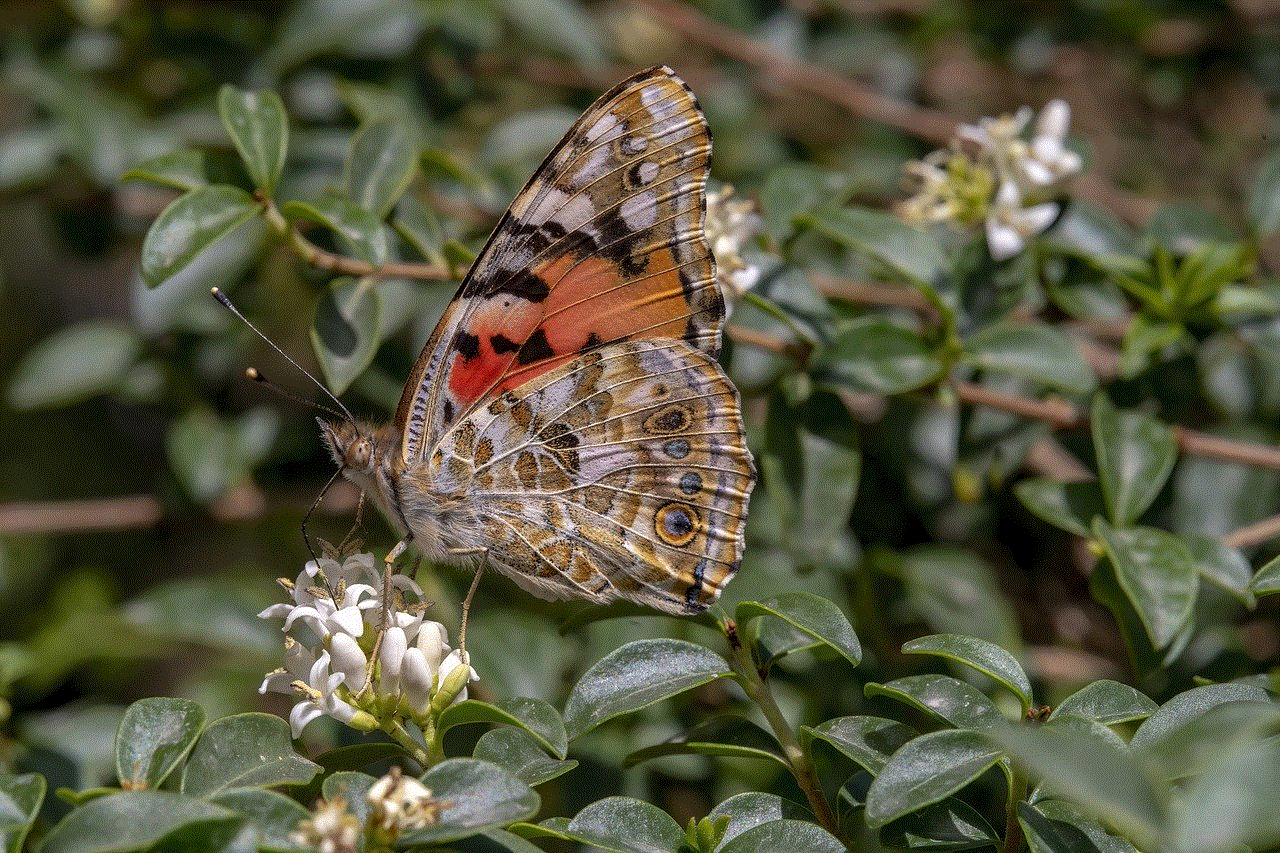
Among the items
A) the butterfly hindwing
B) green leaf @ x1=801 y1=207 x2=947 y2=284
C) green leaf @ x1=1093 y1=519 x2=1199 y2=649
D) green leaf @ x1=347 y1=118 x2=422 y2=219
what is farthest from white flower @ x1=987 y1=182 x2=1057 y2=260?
green leaf @ x1=347 y1=118 x2=422 y2=219

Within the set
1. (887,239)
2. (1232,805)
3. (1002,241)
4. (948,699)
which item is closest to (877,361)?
(887,239)

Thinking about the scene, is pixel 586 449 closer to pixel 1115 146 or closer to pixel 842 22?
pixel 842 22

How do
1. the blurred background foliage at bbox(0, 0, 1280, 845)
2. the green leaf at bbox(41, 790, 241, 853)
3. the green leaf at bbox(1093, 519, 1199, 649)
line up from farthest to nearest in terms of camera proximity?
the blurred background foliage at bbox(0, 0, 1280, 845) < the green leaf at bbox(1093, 519, 1199, 649) < the green leaf at bbox(41, 790, 241, 853)

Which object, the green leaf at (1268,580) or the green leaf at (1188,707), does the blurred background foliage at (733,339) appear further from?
the green leaf at (1188,707)

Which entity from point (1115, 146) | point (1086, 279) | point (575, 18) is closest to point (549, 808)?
point (1086, 279)

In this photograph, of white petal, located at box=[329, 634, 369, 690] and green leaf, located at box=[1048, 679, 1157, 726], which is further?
white petal, located at box=[329, 634, 369, 690]

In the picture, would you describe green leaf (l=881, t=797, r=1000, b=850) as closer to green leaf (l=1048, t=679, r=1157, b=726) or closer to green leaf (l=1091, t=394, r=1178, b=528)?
green leaf (l=1048, t=679, r=1157, b=726)

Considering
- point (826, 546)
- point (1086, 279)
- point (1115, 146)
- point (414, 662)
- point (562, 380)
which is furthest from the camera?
point (1115, 146)
